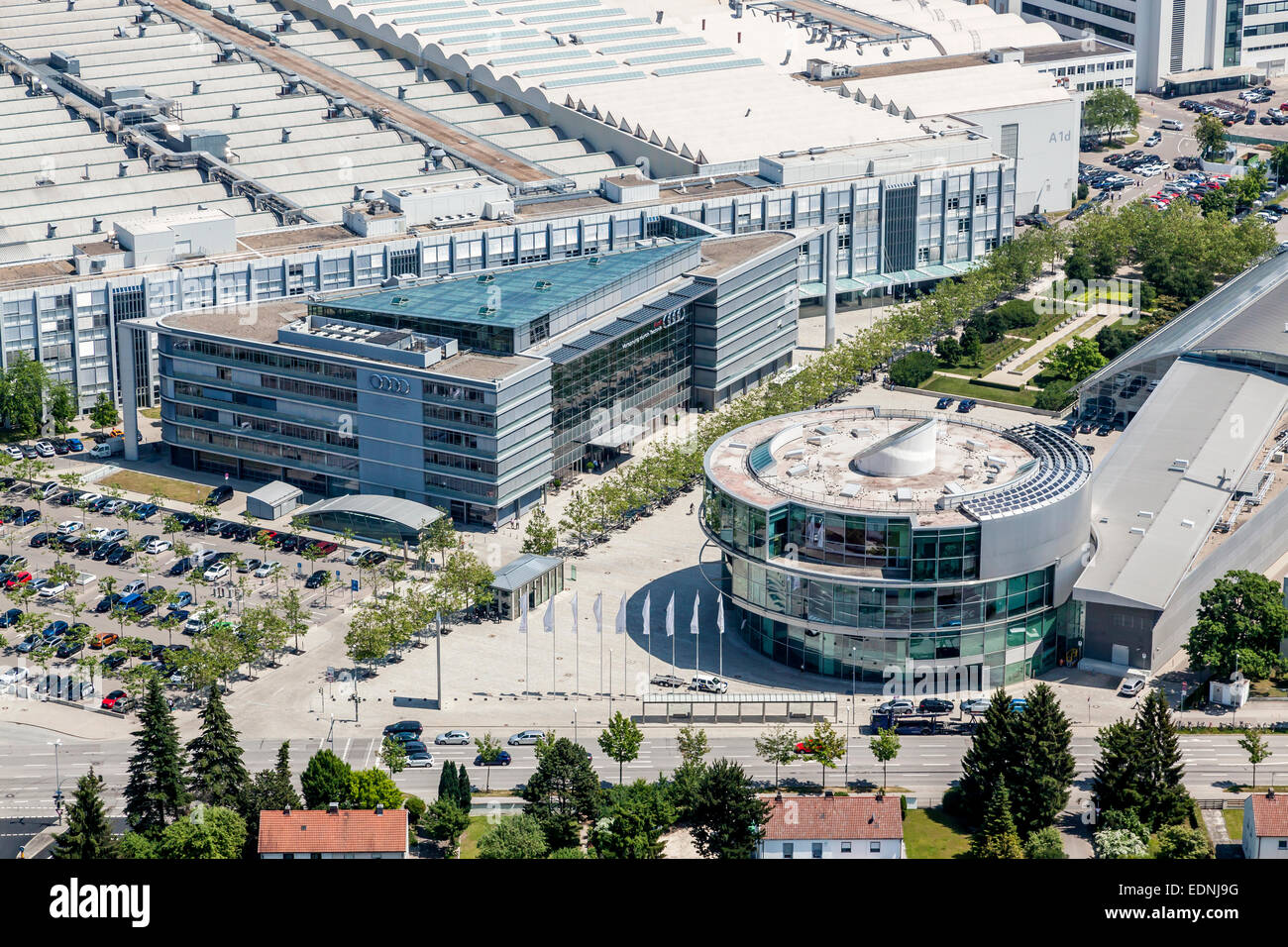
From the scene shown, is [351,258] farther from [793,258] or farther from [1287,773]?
[1287,773]

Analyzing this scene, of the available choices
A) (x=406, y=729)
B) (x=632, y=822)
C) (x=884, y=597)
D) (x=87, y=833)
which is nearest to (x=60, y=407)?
(x=406, y=729)

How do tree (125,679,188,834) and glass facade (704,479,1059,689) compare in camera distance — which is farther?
glass facade (704,479,1059,689)

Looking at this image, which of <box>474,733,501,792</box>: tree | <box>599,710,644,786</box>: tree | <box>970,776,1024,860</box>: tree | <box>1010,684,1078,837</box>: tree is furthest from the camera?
<box>474,733,501,792</box>: tree

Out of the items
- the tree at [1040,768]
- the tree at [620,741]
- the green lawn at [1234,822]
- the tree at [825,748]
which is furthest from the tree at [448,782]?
the green lawn at [1234,822]

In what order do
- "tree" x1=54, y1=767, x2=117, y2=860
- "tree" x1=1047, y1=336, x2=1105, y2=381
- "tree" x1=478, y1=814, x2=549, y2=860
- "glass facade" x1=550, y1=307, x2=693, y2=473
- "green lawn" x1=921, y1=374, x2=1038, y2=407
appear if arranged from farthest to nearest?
"tree" x1=1047, y1=336, x2=1105, y2=381 → "green lawn" x1=921, y1=374, x2=1038, y2=407 → "glass facade" x1=550, y1=307, x2=693, y2=473 → "tree" x1=478, y1=814, x2=549, y2=860 → "tree" x1=54, y1=767, x2=117, y2=860

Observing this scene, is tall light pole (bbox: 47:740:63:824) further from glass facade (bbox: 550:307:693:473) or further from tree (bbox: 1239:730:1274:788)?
tree (bbox: 1239:730:1274:788)

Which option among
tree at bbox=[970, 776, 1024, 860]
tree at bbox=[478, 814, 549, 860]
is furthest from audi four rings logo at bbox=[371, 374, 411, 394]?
tree at bbox=[970, 776, 1024, 860]
